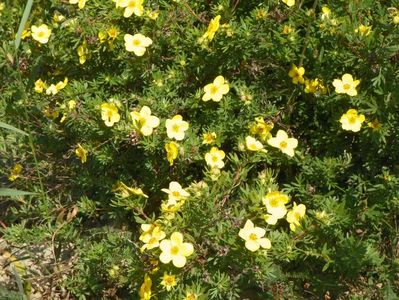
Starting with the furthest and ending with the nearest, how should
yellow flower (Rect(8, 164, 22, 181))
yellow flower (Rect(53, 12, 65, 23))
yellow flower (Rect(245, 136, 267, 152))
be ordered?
yellow flower (Rect(8, 164, 22, 181)) < yellow flower (Rect(53, 12, 65, 23)) < yellow flower (Rect(245, 136, 267, 152))

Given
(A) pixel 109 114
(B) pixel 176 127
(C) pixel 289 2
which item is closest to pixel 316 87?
(C) pixel 289 2

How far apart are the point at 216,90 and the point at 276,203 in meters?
0.58

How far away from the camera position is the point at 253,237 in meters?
2.50

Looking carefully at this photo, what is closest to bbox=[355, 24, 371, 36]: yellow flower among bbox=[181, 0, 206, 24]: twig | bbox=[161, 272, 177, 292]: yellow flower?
bbox=[181, 0, 206, 24]: twig

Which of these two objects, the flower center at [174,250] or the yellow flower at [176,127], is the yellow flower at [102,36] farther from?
the flower center at [174,250]

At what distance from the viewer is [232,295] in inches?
108

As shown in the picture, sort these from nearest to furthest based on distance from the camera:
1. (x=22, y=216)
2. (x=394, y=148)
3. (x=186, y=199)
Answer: (x=186, y=199) < (x=394, y=148) < (x=22, y=216)

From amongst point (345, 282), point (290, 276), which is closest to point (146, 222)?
point (290, 276)

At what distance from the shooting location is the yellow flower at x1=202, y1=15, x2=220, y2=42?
2.85 m

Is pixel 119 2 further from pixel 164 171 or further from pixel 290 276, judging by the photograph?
pixel 290 276

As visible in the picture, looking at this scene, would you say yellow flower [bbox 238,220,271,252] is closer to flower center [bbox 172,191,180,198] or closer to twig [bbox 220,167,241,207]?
twig [bbox 220,167,241,207]

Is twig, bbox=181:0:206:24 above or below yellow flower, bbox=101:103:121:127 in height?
above

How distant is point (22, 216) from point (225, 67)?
134 centimetres

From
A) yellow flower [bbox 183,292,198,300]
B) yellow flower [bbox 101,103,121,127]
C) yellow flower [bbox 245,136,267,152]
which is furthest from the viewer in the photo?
yellow flower [bbox 101,103,121,127]
